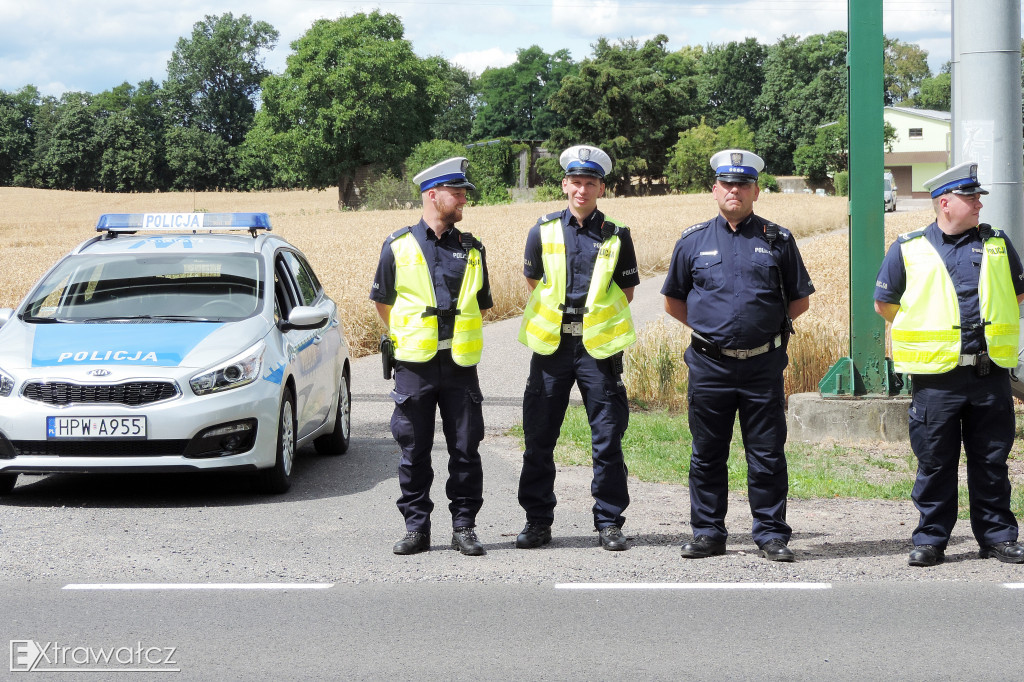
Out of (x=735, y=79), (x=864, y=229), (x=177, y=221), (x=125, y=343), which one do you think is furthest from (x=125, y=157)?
(x=125, y=343)

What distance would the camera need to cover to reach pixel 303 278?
9.80m

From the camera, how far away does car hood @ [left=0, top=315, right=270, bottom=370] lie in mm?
7504

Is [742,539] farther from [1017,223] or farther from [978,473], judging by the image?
[1017,223]

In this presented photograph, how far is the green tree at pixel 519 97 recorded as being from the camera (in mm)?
137750

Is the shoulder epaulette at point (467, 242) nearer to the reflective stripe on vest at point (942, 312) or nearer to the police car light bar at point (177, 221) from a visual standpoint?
the reflective stripe on vest at point (942, 312)

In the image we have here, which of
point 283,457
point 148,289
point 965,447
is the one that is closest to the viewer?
point 965,447

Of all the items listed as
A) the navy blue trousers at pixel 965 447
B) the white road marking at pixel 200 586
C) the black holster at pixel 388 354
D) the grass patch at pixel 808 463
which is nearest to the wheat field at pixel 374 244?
the grass patch at pixel 808 463

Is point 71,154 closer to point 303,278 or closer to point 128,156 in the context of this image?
point 128,156

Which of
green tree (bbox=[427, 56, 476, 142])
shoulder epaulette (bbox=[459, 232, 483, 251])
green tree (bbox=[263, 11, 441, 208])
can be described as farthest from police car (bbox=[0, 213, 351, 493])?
green tree (bbox=[427, 56, 476, 142])

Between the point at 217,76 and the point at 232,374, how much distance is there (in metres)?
121

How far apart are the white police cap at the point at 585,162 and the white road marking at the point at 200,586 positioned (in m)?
2.38

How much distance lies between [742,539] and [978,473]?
1.26 meters

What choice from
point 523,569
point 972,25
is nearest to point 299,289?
point 523,569

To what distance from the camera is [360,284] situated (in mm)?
19688
